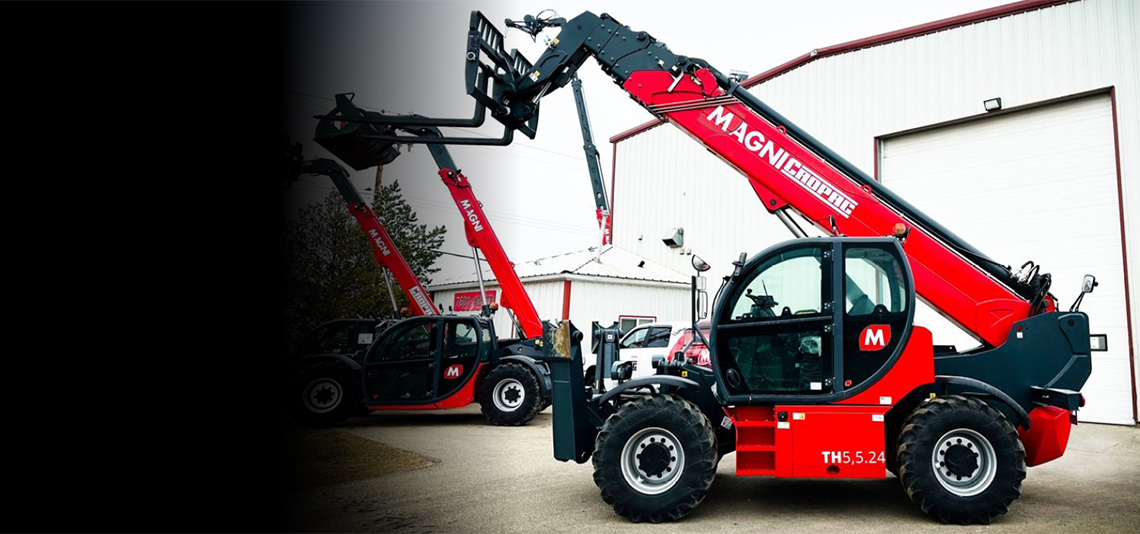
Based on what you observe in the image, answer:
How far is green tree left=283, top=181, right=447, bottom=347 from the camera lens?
2.98m

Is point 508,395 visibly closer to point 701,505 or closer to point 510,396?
point 510,396

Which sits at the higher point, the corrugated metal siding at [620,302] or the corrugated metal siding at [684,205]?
the corrugated metal siding at [684,205]

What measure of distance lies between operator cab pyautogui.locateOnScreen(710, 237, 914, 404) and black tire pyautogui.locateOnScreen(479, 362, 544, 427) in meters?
5.59

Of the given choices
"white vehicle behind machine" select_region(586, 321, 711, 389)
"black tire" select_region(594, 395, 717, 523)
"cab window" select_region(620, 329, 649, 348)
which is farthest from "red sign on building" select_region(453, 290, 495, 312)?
"black tire" select_region(594, 395, 717, 523)

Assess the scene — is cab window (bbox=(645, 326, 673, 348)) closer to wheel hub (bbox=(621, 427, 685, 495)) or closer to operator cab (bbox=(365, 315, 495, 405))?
operator cab (bbox=(365, 315, 495, 405))

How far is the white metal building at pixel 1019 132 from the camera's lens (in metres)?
11.7

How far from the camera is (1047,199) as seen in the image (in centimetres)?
1267

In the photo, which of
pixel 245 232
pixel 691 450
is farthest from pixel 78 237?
pixel 691 450

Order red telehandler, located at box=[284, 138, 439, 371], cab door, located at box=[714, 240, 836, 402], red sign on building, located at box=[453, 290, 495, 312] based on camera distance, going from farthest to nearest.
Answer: red sign on building, located at box=[453, 290, 495, 312], cab door, located at box=[714, 240, 836, 402], red telehandler, located at box=[284, 138, 439, 371]

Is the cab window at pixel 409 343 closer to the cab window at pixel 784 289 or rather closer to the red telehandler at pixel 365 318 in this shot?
the red telehandler at pixel 365 318

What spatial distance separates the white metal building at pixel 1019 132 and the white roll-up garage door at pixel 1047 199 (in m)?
0.02

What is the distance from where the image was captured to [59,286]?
1.46m

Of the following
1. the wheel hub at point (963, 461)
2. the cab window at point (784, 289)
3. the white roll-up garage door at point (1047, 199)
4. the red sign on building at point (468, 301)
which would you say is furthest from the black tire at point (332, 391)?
the white roll-up garage door at point (1047, 199)

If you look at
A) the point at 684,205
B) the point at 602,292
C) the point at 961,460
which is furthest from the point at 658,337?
the point at 684,205
